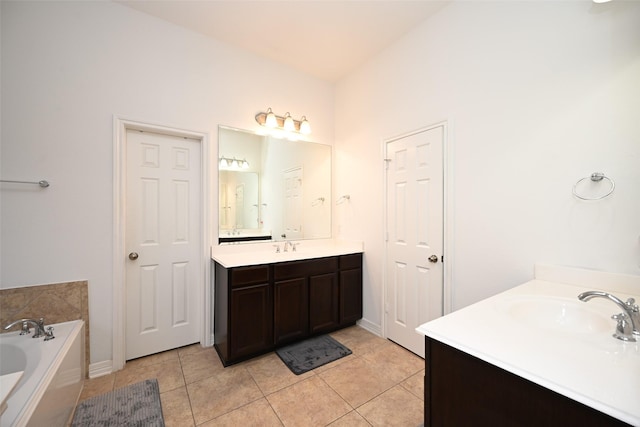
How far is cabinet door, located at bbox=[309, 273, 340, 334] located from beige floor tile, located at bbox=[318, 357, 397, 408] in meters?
0.50

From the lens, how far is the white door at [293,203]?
3062 millimetres

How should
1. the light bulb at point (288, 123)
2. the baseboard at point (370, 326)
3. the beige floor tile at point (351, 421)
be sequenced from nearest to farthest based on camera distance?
1. the beige floor tile at point (351, 421)
2. the baseboard at point (370, 326)
3. the light bulb at point (288, 123)

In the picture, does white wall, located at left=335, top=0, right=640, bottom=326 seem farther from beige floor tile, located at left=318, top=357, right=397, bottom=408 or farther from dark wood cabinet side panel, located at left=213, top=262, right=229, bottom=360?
dark wood cabinet side panel, located at left=213, top=262, right=229, bottom=360

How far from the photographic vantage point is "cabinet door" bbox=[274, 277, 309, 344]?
2.38 m

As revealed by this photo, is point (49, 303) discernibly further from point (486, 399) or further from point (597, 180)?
point (597, 180)

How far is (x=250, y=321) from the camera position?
7.31 ft

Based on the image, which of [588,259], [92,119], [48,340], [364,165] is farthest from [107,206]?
[588,259]

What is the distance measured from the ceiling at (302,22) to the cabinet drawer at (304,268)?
86.6 inches

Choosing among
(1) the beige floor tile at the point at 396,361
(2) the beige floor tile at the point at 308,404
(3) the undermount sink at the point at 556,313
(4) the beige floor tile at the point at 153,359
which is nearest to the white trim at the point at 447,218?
(1) the beige floor tile at the point at 396,361

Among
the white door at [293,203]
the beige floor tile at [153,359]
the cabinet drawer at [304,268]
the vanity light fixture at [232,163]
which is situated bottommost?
the beige floor tile at [153,359]

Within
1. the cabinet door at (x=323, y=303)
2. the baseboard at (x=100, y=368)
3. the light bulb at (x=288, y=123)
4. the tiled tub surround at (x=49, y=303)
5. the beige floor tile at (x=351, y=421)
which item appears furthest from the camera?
the light bulb at (x=288, y=123)

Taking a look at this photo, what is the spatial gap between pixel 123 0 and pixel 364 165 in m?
2.57

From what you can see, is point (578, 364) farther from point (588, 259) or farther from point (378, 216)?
point (378, 216)

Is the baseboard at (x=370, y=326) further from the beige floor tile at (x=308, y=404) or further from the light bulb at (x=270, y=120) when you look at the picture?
the light bulb at (x=270, y=120)
